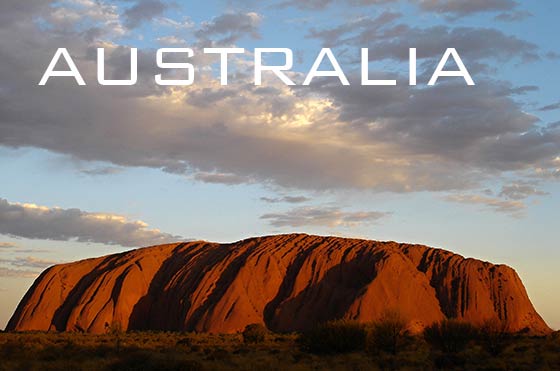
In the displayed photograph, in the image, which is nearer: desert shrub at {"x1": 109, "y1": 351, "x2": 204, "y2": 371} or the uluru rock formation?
desert shrub at {"x1": 109, "y1": 351, "x2": 204, "y2": 371}

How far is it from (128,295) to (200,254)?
Result: 9.65 m

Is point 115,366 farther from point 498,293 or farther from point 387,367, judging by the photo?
point 498,293

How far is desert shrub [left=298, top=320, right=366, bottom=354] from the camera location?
38594mm

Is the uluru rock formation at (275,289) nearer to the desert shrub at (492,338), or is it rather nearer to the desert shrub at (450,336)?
the desert shrub at (492,338)

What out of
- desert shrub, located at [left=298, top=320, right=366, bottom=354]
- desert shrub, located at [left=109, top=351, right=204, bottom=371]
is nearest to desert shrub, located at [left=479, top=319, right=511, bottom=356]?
desert shrub, located at [left=298, top=320, right=366, bottom=354]

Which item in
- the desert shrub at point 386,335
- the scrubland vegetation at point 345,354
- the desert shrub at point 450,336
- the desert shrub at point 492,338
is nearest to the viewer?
the scrubland vegetation at point 345,354

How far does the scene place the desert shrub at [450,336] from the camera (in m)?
37.2

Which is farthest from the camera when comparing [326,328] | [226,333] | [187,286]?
[187,286]

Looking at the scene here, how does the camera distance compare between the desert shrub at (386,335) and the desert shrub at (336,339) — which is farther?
the desert shrub at (336,339)

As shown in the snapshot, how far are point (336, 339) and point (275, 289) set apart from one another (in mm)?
34023

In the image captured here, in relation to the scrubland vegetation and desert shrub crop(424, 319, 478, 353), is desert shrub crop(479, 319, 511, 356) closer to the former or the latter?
the scrubland vegetation

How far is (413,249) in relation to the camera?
258ft

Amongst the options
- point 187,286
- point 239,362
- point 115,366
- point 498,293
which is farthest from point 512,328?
point 115,366

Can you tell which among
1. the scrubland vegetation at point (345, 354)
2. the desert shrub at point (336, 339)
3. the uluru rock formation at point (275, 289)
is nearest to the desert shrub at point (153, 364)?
the scrubland vegetation at point (345, 354)
